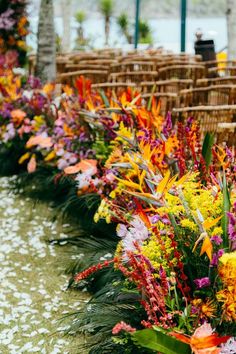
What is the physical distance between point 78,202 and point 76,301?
118 centimetres

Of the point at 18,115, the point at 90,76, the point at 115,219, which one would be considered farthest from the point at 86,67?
the point at 115,219

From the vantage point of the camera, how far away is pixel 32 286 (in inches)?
168

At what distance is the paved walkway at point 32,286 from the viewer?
3512 mm

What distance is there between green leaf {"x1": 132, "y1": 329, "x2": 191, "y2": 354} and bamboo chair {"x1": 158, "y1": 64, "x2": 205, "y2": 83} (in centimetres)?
802

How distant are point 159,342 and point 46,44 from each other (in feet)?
20.8

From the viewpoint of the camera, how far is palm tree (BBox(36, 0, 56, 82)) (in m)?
8.01

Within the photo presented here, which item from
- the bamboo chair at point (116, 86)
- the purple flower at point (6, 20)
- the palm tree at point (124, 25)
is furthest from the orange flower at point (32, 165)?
the palm tree at point (124, 25)

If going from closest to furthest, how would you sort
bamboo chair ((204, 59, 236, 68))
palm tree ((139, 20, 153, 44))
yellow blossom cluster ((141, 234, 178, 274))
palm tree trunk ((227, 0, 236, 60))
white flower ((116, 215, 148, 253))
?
yellow blossom cluster ((141, 234, 178, 274)) < white flower ((116, 215, 148, 253)) < bamboo chair ((204, 59, 236, 68)) < palm tree trunk ((227, 0, 236, 60)) < palm tree ((139, 20, 153, 44))

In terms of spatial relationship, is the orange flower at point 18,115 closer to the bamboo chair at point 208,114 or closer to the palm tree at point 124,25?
the bamboo chair at point 208,114

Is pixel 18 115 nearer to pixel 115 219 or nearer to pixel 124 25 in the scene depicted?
pixel 115 219

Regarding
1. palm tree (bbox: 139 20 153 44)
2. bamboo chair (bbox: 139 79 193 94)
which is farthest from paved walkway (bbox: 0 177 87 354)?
palm tree (bbox: 139 20 153 44)

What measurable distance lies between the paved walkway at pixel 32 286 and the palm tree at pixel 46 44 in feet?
8.59

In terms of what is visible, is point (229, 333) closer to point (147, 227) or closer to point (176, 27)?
point (147, 227)

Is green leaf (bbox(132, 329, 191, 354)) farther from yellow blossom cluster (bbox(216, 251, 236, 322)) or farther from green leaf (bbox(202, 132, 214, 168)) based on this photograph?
green leaf (bbox(202, 132, 214, 168))
